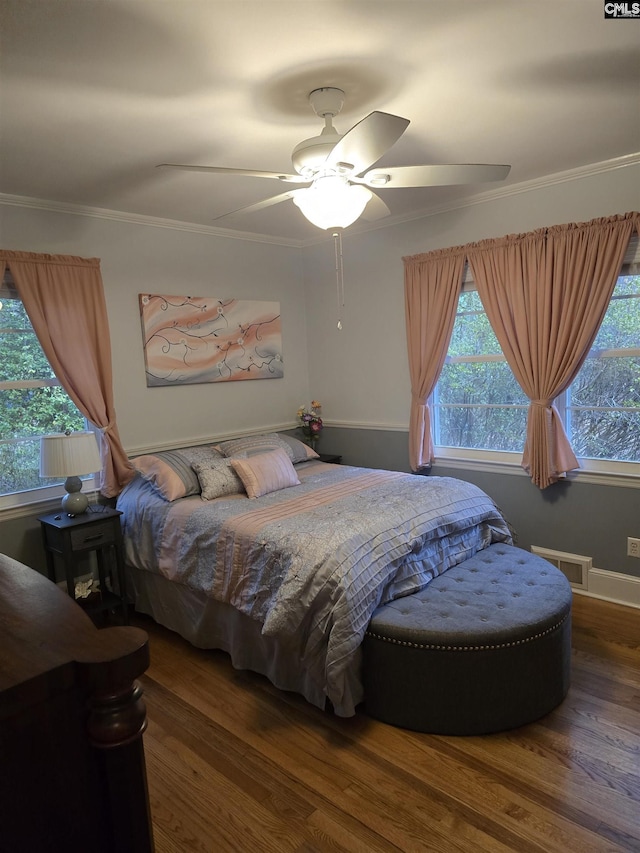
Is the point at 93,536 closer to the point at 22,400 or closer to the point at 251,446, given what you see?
the point at 22,400

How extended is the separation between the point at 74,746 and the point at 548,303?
336cm

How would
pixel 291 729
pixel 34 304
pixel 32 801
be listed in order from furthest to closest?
pixel 34 304
pixel 291 729
pixel 32 801

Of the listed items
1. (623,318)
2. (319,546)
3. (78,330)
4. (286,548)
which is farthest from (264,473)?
(623,318)

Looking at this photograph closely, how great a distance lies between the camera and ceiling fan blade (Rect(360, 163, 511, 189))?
84.7 inches

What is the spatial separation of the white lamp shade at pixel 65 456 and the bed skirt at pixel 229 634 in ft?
2.55

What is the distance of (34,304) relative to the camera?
3.17 metres

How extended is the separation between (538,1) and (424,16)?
1.12 feet

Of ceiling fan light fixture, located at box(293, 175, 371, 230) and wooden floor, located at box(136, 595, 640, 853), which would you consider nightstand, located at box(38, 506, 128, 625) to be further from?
ceiling fan light fixture, located at box(293, 175, 371, 230)

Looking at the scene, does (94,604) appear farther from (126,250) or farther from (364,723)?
(126,250)

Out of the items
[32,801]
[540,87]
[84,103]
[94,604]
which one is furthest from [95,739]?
[94,604]

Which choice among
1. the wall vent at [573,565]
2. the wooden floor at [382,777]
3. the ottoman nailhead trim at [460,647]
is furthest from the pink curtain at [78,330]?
the wall vent at [573,565]

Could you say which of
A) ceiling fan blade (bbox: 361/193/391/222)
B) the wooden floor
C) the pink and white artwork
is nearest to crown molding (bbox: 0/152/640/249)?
the pink and white artwork

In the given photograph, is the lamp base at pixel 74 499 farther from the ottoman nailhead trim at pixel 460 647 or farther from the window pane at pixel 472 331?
the window pane at pixel 472 331

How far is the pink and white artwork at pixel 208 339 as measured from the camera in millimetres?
3820
